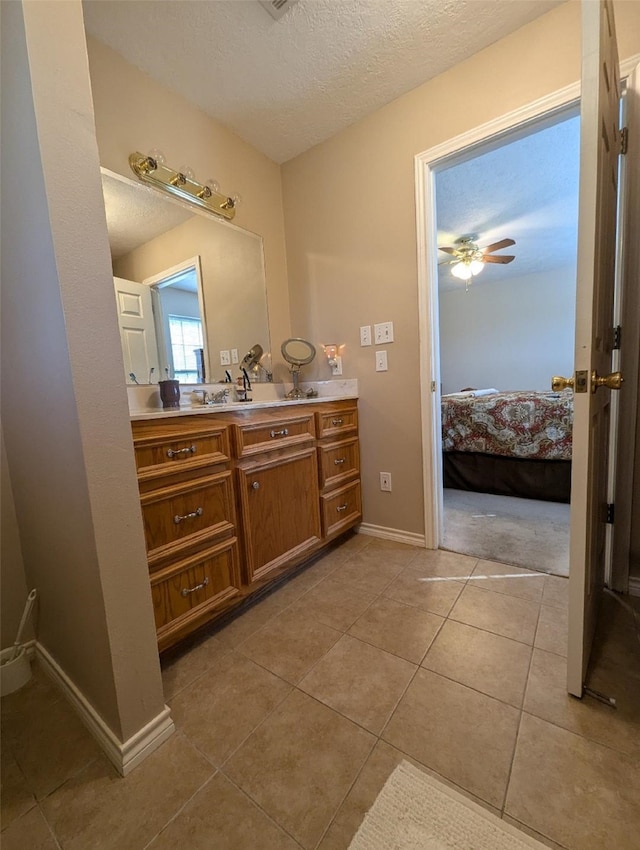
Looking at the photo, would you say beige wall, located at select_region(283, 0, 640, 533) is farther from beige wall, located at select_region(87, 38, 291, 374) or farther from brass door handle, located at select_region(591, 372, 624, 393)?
brass door handle, located at select_region(591, 372, 624, 393)

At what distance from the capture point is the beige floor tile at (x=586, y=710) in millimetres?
844

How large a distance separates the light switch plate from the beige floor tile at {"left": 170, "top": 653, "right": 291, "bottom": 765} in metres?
1.50

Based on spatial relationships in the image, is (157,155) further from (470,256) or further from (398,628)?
(470,256)

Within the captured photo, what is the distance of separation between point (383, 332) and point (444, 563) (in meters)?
1.27

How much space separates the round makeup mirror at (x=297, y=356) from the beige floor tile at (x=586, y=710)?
167 cm

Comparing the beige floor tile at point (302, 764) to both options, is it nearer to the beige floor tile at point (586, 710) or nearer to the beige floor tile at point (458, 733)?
the beige floor tile at point (458, 733)

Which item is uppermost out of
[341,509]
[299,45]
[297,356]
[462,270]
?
[299,45]

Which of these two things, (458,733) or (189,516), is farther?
(189,516)

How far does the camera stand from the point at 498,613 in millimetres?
1321

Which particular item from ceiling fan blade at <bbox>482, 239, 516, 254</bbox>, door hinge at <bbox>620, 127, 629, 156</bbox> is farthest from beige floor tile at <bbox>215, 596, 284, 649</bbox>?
ceiling fan blade at <bbox>482, 239, 516, 254</bbox>

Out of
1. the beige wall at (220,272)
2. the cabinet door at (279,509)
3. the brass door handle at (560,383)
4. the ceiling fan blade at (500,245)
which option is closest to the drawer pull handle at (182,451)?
the cabinet door at (279,509)

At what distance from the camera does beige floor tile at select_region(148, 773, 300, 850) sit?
68 centimetres

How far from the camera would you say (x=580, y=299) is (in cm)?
81

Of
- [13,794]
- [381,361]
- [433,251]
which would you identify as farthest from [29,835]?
[433,251]
